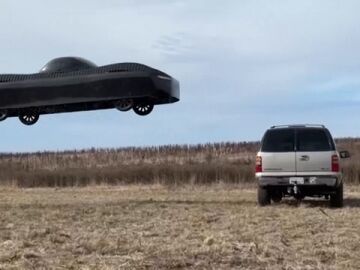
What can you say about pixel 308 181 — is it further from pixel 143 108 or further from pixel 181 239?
pixel 181 239

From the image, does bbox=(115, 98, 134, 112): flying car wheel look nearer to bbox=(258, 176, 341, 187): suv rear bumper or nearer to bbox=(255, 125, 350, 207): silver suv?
bbox=(255, 125, 350, 207): silver suv

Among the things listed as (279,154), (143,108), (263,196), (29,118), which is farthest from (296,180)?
(29,118)

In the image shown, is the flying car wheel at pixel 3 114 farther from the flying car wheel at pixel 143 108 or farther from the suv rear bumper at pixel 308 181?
the suv rear bumper at pixel 308 181

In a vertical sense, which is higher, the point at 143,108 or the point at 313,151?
the point at 143,108

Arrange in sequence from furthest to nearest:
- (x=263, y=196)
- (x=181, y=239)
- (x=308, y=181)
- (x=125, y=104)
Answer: (x=125, y=104)
(x=263, y=196)
(x=308, y=181)
(x=181, y=239)

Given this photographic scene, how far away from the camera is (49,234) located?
34.8 feet

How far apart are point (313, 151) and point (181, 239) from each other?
6.69 m

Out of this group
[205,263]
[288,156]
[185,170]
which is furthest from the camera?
[185,170]

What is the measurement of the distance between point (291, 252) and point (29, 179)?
3011 cm

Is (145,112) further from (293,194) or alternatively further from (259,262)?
(259,262)

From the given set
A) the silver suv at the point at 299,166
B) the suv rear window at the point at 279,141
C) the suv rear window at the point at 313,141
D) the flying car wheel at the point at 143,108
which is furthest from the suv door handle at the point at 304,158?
the flying car wheel at the point at 143,108

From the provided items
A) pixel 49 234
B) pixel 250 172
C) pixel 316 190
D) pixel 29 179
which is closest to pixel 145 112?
pixel 316 190

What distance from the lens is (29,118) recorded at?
1877 cm

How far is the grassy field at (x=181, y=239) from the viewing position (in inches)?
320
